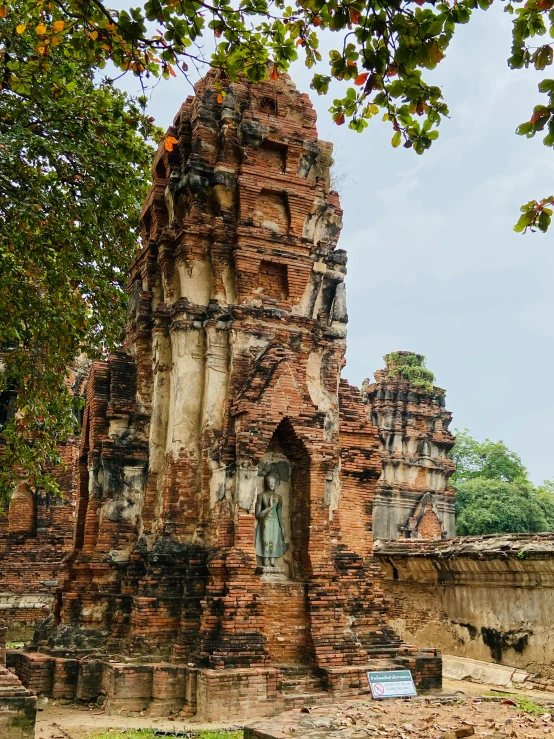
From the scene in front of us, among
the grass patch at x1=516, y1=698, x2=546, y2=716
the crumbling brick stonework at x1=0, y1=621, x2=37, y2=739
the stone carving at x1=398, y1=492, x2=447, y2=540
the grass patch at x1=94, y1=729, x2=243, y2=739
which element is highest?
the stone carving at x1=398, y1=492, x2=447, y2=540

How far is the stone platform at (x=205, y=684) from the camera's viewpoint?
866cm

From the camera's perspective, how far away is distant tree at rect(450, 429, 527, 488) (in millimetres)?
45156

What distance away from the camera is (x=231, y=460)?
1009 centimetres

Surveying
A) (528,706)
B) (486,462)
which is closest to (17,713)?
(528,706)

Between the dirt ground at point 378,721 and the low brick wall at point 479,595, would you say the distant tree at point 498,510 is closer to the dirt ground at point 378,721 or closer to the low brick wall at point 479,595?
the low brick wall at point 479,595

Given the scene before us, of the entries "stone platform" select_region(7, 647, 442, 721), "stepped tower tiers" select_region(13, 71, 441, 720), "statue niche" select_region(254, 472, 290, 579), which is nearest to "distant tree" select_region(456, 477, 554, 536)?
"stepped tower tiers" select_region(13, 71, 441, 720)

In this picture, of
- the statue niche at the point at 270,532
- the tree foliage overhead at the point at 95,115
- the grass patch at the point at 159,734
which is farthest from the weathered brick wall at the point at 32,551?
the grass patch at the point at 159,734

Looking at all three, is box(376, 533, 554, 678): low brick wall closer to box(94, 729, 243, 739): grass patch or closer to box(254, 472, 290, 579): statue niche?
box(254, 472, 290, 579): statue niche

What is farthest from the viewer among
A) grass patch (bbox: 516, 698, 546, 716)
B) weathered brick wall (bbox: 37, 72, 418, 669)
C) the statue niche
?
the statue niche

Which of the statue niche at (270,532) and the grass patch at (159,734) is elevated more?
the statue niche at (270,532)

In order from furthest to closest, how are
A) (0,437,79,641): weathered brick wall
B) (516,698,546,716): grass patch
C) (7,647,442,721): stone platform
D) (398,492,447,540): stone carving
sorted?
(398,492,447,540): stone carving → (0,437,79,641): weathered brick wall → (7,647,442,721): stone platform → (516,698,546,716): grass patch

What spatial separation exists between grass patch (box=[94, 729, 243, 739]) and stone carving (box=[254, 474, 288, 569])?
248 cm

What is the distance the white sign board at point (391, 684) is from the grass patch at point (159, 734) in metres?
1.72

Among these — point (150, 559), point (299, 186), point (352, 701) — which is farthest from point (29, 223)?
point (352, 701)
